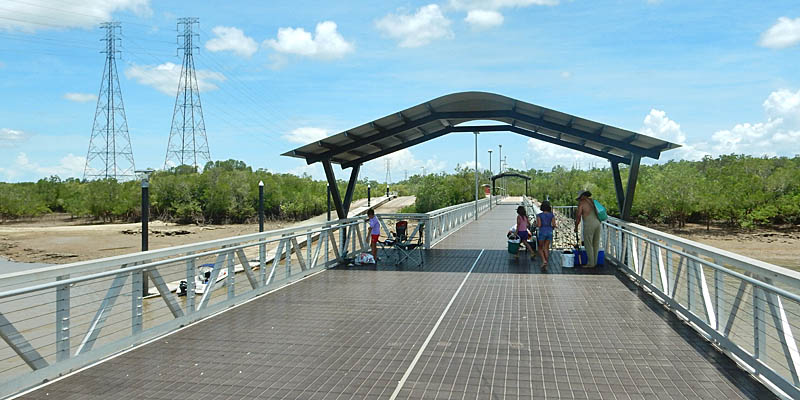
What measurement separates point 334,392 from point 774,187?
178 ft

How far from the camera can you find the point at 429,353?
17.7ft

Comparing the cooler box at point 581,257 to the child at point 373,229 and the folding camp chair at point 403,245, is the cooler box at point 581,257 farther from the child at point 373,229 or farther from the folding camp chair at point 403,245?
the child at point 373,229

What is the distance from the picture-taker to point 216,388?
4.50 m

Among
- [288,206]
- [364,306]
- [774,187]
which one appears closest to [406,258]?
[364,306]

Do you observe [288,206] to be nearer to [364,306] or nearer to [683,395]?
[364,306]

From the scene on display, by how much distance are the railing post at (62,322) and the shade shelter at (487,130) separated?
7.63 m

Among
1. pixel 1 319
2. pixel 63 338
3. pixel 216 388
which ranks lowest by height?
pixel 216 388

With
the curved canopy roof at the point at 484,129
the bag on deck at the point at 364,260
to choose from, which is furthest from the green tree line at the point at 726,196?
the bag on deck at the point at 364,260

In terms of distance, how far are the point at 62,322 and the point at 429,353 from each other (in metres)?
3.45

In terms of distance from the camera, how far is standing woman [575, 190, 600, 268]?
1092 cm

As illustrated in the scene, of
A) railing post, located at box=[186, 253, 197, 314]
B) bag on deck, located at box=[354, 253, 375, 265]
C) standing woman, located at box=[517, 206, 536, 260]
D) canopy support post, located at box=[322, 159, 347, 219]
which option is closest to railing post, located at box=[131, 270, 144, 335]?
railing post, located at box=[186, 253, 197, 314]

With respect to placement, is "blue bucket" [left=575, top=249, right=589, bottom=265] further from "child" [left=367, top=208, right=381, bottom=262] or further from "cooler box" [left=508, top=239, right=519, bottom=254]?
"child" [left=367, top=208, right=381, bottom=262]

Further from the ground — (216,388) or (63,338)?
(63,338)

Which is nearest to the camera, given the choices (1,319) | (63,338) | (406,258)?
(1,319)
